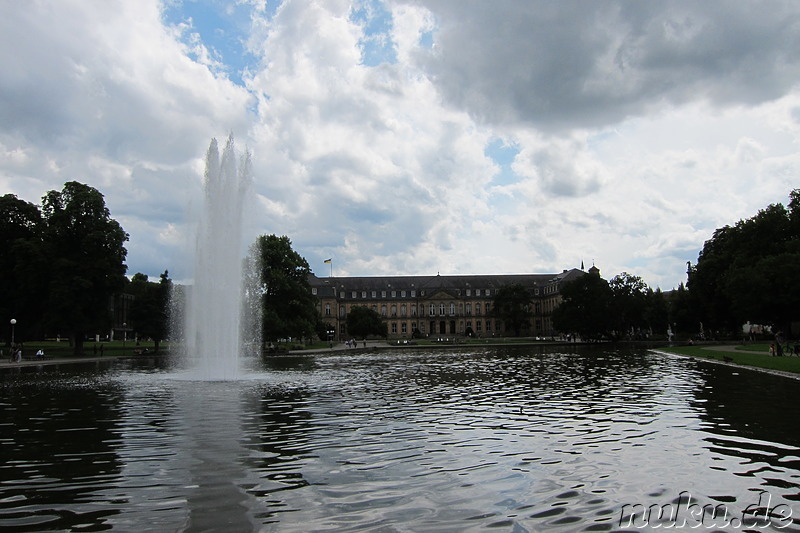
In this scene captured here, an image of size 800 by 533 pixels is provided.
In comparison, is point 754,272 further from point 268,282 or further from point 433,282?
point 433,282

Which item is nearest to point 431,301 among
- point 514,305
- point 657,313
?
point 514,305

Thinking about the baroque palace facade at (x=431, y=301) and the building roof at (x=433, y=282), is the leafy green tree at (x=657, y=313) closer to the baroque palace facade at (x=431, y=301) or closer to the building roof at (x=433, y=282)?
the baroque palace facade at (x=431, y=301)

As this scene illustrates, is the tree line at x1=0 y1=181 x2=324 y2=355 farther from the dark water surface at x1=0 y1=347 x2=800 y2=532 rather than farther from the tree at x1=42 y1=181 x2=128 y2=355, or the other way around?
the dark water surface at x1=0 y1=347 x2=800 y2=532

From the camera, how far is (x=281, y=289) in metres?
75.6

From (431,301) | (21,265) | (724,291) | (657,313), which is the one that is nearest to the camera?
(21,265)

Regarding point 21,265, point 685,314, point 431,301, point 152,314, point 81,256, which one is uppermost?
point 81,256

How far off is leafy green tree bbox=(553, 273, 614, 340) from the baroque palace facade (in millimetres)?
59143

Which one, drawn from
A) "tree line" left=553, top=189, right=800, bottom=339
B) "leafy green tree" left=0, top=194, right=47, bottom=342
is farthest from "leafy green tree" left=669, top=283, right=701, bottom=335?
"leafy green tree" left=0, top=194, right=47, bottom=342

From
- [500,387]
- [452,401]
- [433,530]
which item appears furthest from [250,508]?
[500,387]

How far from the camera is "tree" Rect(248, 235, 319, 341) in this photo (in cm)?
7356

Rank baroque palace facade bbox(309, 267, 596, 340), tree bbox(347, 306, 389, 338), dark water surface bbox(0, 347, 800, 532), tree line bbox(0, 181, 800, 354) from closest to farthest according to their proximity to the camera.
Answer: dark water surface bbox(0, 347, 800, 532)
tree line bbox(0, 181, 800, 354)
tree bbox(347, 306, 389, 338)
baroque palace facade bbox(309, 267, 596, 340)

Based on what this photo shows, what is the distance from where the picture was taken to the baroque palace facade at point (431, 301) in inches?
6462

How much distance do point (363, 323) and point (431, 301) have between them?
39.5m

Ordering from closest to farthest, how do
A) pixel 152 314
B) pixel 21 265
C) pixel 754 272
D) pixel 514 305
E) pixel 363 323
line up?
1. pixel 21 265
2. pixel 754 272
3. pixel 152 314
4. pixel 363 323
5. pixel 514 305
